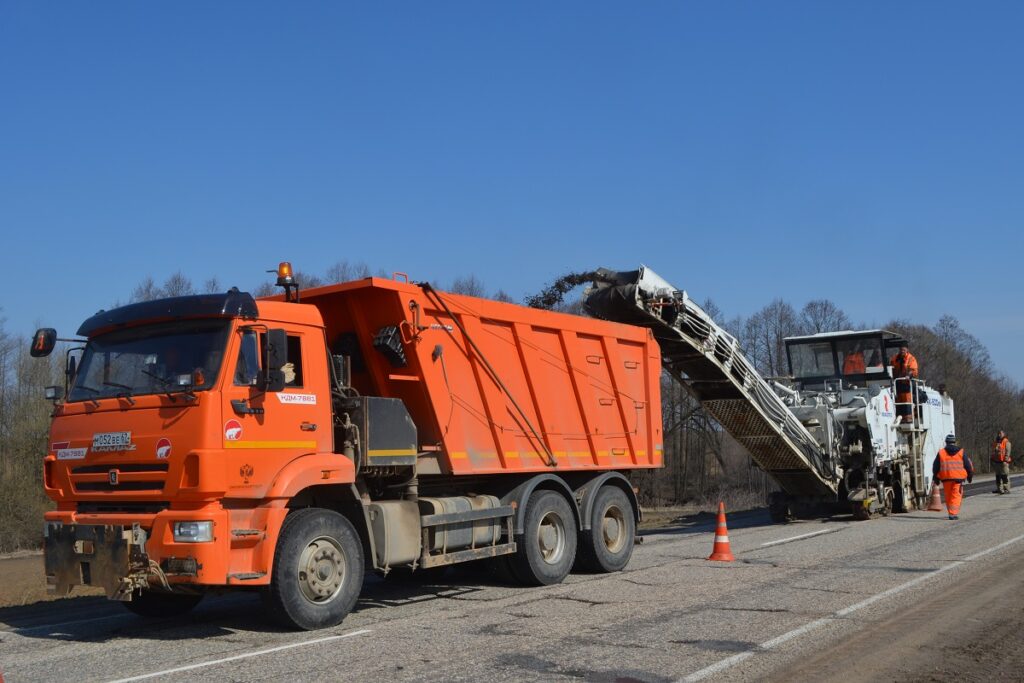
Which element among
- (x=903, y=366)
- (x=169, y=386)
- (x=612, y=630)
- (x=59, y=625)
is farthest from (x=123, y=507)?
(x=903, y=366)

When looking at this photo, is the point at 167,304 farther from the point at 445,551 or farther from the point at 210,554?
the point at 445,551

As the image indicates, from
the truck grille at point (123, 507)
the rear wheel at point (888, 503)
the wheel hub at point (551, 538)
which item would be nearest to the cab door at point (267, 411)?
the truck grille at point (123, 507)

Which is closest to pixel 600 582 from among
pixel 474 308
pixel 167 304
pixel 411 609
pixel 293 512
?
pixel 411 609

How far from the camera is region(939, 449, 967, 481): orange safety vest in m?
17.3

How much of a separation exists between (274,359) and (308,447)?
2.87ft

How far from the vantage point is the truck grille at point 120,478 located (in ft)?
24.2

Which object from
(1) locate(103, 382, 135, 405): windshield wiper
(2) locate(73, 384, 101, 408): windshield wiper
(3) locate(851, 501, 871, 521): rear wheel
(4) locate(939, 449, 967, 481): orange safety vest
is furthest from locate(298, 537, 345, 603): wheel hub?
(4) locate(939, 449, 967, 481): orange safety vest

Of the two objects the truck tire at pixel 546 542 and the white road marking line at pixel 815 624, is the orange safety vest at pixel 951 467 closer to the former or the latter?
the white road marking line at pixel 815 624

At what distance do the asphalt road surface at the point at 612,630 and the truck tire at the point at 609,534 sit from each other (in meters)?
0.20

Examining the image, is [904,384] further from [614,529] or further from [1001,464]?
[614,529]

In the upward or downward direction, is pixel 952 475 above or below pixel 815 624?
above

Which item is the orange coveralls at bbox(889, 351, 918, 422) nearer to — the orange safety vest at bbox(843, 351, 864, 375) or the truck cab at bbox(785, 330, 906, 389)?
the truck cab at bbox(785, 330, 906, 389)

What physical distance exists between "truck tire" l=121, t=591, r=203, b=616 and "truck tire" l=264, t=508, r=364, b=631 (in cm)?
151

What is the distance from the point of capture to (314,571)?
7.76 metres
